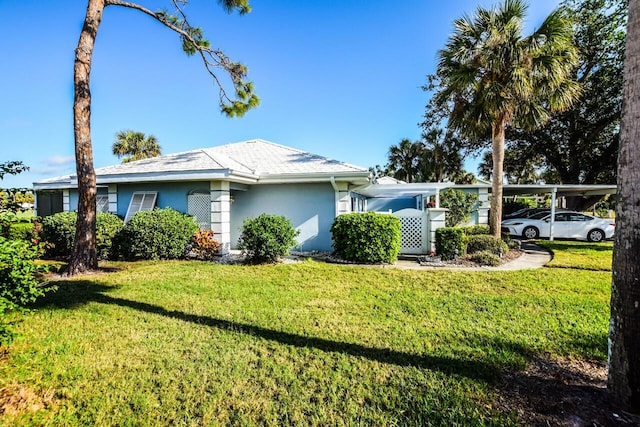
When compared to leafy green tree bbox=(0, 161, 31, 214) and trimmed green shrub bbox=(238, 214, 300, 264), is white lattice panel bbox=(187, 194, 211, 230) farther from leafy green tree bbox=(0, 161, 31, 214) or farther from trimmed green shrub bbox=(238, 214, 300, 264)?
leafy green tree bbox=(0, 161, 31, 214)

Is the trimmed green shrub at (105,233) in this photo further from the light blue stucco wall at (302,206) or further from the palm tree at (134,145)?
the palm tree at (134,145)

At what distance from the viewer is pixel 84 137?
25.3 ft

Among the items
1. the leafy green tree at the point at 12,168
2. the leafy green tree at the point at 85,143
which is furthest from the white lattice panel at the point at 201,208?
the leafy green tree at the point at 12,168

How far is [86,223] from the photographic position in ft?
25.5

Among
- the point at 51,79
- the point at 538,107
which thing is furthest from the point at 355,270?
the point at 51,79

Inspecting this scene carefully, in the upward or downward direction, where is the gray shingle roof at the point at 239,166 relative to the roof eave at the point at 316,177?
upward

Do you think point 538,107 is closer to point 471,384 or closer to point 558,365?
point 558,365

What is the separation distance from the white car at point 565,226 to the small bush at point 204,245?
15.1 metres

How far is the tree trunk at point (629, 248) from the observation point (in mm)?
2367

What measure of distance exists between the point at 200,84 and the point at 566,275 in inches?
515

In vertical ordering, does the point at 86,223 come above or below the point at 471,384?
above

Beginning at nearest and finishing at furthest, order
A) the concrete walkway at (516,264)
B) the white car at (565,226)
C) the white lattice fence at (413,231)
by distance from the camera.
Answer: the concrete walkway at (516,264) < the white lattice fence at (413,231) < the white car at (565,226)

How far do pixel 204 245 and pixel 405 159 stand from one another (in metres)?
28.9

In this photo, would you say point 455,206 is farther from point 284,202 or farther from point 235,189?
point 235,189
